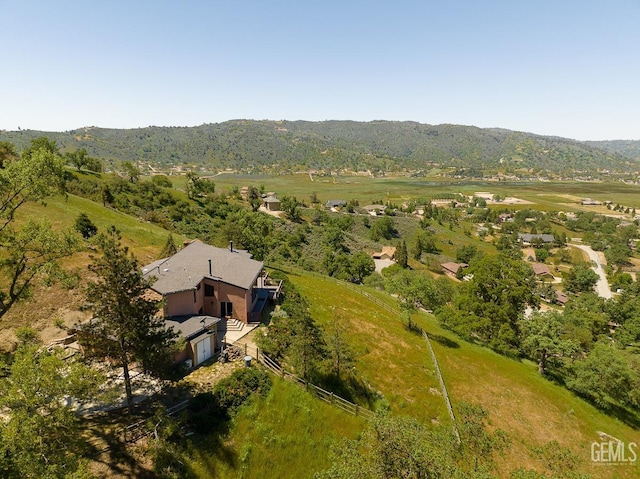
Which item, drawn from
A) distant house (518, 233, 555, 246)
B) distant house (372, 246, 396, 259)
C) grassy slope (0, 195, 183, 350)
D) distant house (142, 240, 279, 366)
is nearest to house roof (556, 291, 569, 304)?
distant house (372, 246, 396, 259)

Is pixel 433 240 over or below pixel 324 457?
below

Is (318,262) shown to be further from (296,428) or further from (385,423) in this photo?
(385,423)

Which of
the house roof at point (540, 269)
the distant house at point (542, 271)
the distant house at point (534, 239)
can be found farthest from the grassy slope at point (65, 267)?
the distant house at point (534, 239)

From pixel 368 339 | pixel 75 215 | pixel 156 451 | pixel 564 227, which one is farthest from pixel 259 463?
pixel 564 227

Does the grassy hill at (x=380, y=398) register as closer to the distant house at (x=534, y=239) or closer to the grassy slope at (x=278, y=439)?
the grassy slope at (x=278, y=439)

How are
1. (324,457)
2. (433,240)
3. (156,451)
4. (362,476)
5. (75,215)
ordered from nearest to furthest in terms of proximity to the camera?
(362,476) → (156,451) → (324,457) → (75,215) → (433,240)

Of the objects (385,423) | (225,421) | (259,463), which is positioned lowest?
(259,463)
